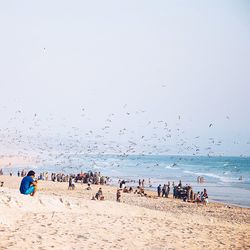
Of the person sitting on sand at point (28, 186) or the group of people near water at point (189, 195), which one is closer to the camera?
the person sitting on sand at point (28, 186)

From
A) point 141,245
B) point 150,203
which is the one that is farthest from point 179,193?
point 141,245

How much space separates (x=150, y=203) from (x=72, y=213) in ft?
43.0

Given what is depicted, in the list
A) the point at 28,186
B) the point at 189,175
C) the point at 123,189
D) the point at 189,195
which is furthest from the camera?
the point at 189,175

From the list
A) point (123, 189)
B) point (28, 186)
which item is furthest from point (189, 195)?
point (28, 186)

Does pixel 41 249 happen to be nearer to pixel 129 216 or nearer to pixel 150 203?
pixel 129 216

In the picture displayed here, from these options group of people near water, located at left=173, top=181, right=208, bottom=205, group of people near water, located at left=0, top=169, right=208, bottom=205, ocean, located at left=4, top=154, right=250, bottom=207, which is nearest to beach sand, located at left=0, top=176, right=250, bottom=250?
group of people near water, located at left=0, top=169, right=208, bottom=205

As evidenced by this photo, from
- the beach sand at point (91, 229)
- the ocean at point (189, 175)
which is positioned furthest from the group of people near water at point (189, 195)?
the beach sand at point (91, 229)

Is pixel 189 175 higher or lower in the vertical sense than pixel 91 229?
lower

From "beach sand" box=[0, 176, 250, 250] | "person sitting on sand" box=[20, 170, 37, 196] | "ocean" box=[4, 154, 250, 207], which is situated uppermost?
"person sitting on sand" box=[20, 170, 37, 196]

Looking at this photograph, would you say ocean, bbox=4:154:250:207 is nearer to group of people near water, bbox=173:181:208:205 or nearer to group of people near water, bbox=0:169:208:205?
group of people near water, bbox=173:181:208:205

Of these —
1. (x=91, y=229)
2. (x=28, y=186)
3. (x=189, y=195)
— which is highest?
(x=28, y=186)

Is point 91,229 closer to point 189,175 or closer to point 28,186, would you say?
point 28,186

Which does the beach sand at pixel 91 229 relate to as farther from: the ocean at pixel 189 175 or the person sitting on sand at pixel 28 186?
the ocean at pixel 189 175

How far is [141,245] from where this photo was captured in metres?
10.9
